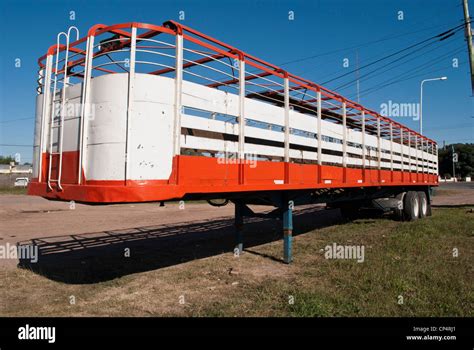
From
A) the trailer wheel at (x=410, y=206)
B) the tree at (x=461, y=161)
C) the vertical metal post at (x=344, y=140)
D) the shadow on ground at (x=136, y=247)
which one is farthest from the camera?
the tree at (x=461, y=161)

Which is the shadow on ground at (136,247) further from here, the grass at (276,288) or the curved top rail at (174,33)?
the curved top rail at (174,33)

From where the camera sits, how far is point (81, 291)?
481 centimetres

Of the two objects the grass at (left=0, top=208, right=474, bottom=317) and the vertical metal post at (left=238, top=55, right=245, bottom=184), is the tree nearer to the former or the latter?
the grass at (left=0, top=208, right=474, bottom=317)

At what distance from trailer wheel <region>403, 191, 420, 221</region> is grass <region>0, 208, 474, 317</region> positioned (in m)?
3.88

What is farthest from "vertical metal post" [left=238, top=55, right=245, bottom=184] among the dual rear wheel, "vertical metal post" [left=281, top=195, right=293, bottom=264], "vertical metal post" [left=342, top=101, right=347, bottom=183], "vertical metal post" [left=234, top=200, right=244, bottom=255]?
the dual rear wheel

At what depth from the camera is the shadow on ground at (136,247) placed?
232 inches

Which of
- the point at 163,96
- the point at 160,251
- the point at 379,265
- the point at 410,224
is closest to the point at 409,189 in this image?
the point at 410,224

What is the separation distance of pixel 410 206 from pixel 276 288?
7.75 meters

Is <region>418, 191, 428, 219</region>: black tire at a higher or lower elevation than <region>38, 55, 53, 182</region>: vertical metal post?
lower

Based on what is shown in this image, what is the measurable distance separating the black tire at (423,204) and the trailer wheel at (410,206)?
A: 2.20 feet

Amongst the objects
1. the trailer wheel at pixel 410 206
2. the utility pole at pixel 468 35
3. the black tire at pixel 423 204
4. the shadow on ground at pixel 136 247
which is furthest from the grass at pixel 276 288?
the utility pole at pixel 468 35

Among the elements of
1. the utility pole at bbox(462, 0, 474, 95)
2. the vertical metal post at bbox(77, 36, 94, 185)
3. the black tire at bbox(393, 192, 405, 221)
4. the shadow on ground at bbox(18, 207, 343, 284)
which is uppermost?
the utility pole at bbox(462, 0, 474, 95)

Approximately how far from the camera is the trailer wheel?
35.9ft

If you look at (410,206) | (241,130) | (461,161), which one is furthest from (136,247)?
(461,161)
